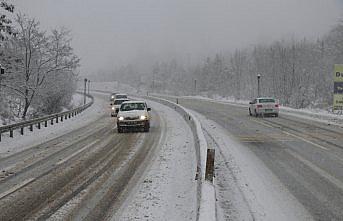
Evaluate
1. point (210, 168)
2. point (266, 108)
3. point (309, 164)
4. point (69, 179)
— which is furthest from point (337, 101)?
point (69, 179)

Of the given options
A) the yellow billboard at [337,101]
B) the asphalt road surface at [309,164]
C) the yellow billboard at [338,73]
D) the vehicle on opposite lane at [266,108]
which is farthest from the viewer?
the vehicle on opposite lane at [266,108]

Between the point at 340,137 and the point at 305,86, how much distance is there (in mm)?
61539

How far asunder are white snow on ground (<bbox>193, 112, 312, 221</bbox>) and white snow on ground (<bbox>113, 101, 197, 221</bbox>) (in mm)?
637

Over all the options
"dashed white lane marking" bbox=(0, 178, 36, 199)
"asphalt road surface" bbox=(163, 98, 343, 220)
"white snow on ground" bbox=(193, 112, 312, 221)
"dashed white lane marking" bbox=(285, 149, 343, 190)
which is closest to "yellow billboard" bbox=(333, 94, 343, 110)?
"asphalt road surface" bbox=(163, 98, 343, 220)

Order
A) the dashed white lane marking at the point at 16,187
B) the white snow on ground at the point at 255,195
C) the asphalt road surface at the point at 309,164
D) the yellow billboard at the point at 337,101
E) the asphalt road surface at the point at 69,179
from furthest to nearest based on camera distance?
the yellow billboard at the point at 337,101 < the dashed white lane marking at the point at 16,187 < the asphalt road surface at the point at 309,164 < the asphalt road surface at the point at 69,179 < the white snow on ground at the point at 255,195

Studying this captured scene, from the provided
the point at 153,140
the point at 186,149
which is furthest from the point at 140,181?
the point at 153,140

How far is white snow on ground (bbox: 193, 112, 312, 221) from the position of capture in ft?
19.5

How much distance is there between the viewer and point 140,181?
27.3 ft

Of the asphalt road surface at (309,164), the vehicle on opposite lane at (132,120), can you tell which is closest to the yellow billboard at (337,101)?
the asphalt road surface at (309,164)

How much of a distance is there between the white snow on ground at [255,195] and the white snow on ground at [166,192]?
0.64 metres

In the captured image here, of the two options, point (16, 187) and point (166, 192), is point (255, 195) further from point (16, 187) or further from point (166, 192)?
point (16, 187)

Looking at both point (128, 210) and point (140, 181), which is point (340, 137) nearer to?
point (140, 181)

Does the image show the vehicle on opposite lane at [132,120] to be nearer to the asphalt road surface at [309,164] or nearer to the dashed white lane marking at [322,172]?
the asphalt road surface at [309,164]

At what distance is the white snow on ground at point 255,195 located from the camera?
5957 mm
